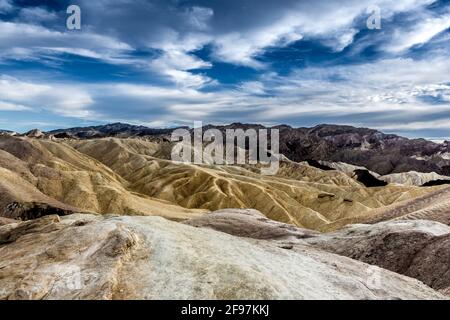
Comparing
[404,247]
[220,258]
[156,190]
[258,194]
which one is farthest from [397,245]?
[156,190]

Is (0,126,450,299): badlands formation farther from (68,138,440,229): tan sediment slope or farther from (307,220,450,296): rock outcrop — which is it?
(68,138,440,229): tan sediment slope

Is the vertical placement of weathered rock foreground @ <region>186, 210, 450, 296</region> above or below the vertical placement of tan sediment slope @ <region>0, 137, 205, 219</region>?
above

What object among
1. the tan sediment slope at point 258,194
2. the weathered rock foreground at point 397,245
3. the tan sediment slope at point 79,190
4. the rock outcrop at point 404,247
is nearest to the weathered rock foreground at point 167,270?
the rock outcrop at point 404,247

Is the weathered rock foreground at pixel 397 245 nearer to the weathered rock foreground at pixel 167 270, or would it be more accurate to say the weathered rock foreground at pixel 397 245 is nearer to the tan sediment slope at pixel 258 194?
the weathered rock foreground at pixel 167 270

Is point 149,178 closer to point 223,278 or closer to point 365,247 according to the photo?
point 365,247

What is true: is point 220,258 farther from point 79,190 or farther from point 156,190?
point 156,190

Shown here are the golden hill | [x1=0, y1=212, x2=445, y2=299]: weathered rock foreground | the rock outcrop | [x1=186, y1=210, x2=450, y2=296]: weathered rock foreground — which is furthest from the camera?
the golden hill

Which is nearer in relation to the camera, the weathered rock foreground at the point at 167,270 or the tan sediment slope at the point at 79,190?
the weathered rock foreground at the point at 167,270

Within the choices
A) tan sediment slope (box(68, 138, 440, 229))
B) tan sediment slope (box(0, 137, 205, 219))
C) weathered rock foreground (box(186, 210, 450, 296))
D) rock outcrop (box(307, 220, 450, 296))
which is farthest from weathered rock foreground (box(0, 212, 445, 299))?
tan sediment slope (box(68, 138, 440, 229))
